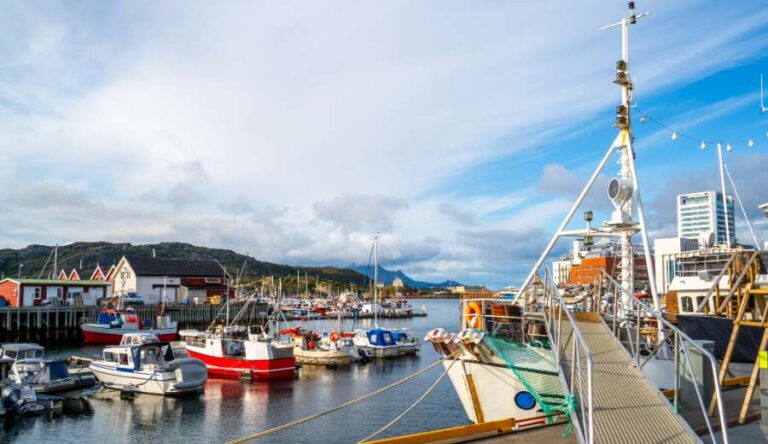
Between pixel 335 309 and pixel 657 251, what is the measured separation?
208 ft

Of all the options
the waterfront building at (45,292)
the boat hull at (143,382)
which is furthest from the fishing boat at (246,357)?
the waterfront building at (45,292)

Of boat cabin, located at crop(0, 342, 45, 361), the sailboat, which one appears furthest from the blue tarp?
boat cabin, located at crop(0, 342, 45, 361)

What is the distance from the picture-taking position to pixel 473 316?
57.2ft

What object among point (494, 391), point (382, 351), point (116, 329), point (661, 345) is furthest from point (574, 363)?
point (116, 329)

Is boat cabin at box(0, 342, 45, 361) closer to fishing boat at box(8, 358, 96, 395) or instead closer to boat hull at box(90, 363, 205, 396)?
fishing boat at box(8, 358, 96, 395)

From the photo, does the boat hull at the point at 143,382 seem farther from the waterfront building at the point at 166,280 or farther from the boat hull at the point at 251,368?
the waterfront building at the point at 166,280

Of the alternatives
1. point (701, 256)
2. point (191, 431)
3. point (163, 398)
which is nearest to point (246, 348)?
point (163, 398)

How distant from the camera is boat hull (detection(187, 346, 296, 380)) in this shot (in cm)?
3669

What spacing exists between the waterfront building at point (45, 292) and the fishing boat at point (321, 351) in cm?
4062

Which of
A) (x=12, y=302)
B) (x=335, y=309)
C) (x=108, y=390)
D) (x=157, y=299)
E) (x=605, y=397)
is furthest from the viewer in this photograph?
(x=335, y=309)

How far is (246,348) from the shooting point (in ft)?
123

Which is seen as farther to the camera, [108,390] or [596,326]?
[108,390]

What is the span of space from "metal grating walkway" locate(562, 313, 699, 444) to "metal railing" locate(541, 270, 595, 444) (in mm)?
180

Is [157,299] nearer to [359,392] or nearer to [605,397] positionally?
[359,392]
